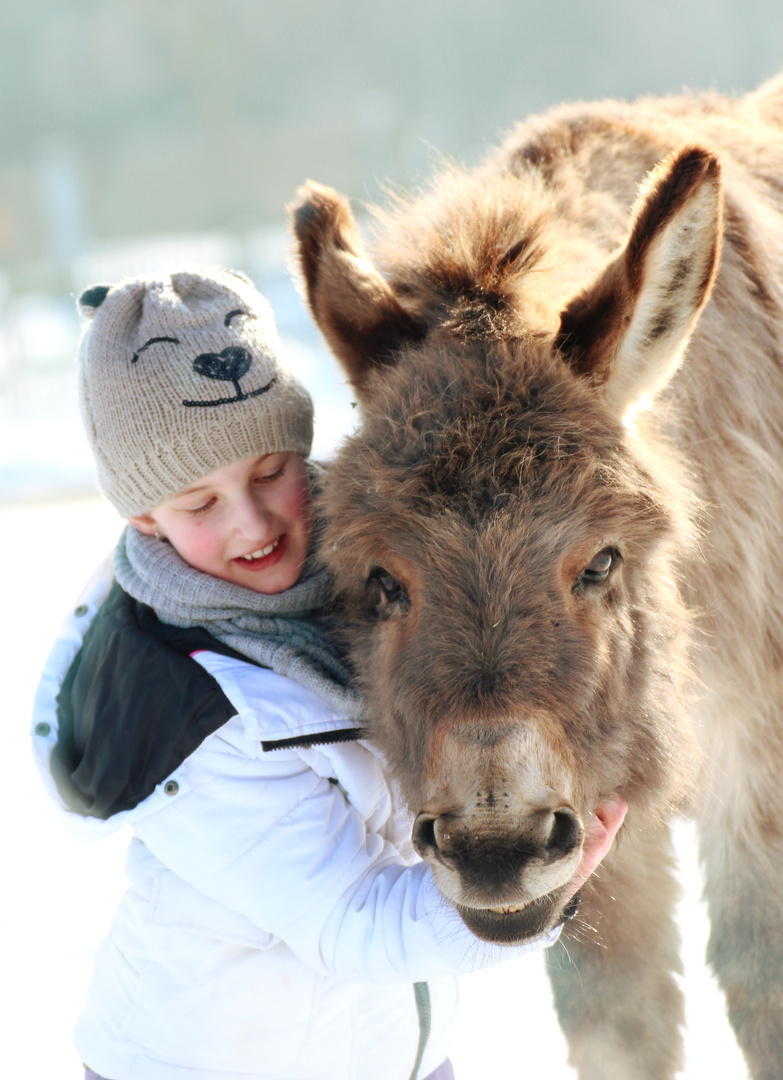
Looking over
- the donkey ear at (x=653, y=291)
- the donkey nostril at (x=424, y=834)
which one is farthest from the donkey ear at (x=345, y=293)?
the donkey nostril at (x=424, y=834)

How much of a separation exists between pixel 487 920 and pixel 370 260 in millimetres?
1623

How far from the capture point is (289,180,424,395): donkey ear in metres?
2.06

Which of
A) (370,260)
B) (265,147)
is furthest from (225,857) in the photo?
(265,147)

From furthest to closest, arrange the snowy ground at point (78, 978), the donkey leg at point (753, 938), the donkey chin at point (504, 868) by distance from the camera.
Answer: the snowy ground at point (78, 978) < the donkey leg at point (753, 938) < the donkey chin at point (504, 868)

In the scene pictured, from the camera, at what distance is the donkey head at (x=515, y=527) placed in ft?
4.84

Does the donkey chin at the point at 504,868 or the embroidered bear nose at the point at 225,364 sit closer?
the donkey chin at the point at 504,868

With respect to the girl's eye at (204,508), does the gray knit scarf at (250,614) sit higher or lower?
lower

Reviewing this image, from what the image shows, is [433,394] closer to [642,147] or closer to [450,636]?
[450,636]

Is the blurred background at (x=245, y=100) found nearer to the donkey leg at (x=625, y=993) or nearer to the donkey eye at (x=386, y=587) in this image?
the donkey leg at (x=625, y=993)

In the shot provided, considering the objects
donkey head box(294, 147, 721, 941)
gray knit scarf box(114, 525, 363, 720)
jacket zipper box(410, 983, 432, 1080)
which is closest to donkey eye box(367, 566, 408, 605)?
donkey head box(294, 147, 721, 941)

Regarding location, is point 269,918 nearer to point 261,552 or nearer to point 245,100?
point 261,552

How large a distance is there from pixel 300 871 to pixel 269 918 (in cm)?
11

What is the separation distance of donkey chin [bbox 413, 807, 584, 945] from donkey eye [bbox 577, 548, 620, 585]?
48 cm

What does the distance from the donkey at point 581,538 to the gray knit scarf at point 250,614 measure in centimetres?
8
